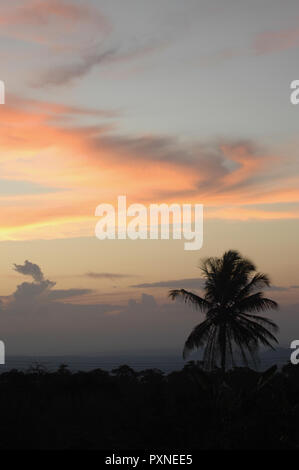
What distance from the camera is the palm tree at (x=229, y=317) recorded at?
5088cm

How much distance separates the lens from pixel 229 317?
51.2 meters

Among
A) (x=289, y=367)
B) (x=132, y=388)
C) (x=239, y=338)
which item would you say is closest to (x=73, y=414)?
(x=132, y=388)

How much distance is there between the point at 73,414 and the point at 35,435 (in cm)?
656

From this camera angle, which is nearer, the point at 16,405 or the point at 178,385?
the point at 16,405

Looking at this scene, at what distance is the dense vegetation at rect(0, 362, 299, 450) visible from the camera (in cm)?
4072

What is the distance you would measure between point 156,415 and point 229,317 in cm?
922

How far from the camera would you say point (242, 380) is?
58594 millimetres

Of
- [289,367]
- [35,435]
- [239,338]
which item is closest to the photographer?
[35,435]

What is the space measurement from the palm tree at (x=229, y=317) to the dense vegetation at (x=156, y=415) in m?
3.18

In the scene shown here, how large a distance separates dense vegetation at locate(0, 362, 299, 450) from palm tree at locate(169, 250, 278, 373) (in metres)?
3.18

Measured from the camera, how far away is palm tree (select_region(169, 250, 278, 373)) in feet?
167
